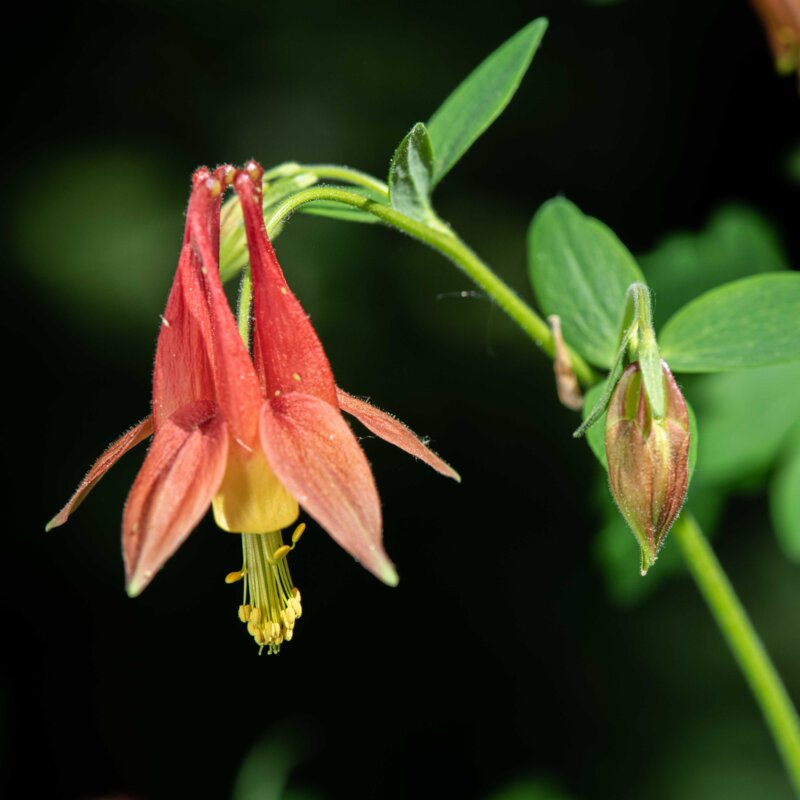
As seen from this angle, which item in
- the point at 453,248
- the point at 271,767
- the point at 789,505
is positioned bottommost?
the point at 271,767

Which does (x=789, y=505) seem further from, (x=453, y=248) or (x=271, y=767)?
(x=271, y=767)

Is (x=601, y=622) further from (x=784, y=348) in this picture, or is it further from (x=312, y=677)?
(x=784, y=348)

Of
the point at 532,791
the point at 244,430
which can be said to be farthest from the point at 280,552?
the point at 532,791

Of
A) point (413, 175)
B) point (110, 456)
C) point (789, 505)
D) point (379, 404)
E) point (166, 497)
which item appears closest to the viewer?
point (166, 497)

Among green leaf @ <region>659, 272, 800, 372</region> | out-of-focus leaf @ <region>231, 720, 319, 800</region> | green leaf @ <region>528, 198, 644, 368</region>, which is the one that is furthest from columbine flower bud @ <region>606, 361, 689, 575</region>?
out-of-focus leaf @ <region>231, 720, 319, 800</region>

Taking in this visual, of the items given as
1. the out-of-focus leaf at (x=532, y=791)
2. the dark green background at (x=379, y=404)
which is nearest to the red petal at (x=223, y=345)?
the out-of-focus leaf at (x=532, y=791)

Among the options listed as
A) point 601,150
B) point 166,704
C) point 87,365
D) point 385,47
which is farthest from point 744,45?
point 166,704
